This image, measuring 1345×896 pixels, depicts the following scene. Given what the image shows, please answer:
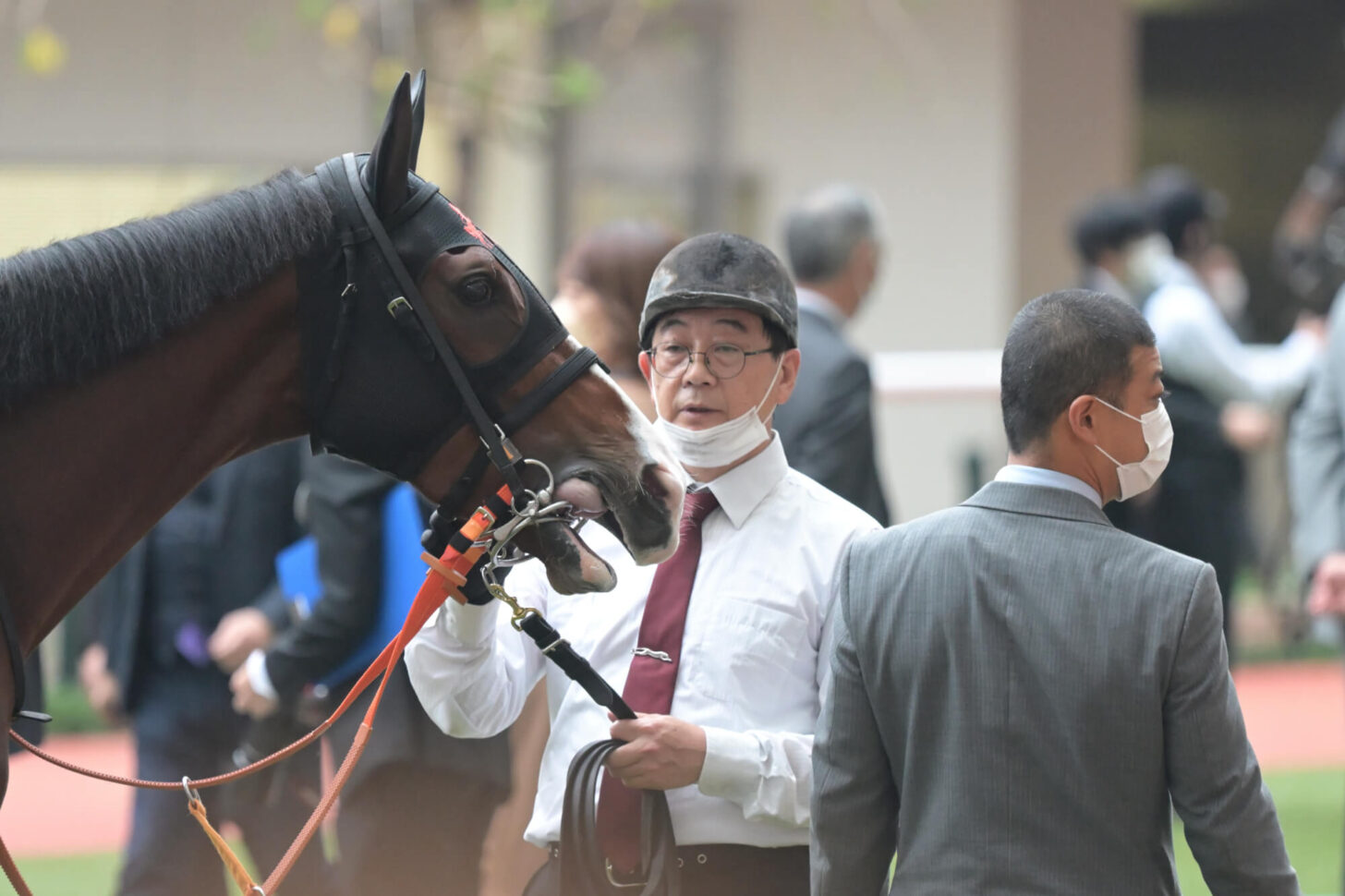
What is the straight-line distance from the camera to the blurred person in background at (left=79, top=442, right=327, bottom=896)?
13.3ft

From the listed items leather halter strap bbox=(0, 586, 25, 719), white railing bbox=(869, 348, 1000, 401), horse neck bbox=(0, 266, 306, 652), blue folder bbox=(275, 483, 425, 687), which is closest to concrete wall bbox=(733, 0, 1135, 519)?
white railing bbox=(869, 348, 1000, 401)

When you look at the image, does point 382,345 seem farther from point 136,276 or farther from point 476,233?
point 136,276

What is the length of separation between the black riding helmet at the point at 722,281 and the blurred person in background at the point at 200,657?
6.28 feet

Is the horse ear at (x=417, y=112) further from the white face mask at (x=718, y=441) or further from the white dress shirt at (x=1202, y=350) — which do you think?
the white dress shirt at (x=1202, y=350)

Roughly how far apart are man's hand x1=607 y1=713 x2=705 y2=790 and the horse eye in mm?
645

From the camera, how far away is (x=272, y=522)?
172 inches

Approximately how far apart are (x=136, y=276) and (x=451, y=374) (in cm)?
45

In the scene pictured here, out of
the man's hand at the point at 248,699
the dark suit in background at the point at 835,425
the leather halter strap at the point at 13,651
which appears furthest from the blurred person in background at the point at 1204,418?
the leather halter strap at the point at 13,651

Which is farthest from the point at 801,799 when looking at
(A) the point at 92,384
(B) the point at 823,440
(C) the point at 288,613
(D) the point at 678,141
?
(D) the point at 678,141

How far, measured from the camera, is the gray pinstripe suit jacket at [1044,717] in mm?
2098

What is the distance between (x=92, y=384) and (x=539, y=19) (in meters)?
6.04

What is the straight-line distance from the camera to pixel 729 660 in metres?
2.48

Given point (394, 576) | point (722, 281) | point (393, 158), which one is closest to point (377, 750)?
point (394, 576)

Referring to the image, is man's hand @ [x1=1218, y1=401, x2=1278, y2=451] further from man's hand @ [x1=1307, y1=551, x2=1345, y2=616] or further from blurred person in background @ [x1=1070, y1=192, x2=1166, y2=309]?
man's hand @ [x1=1307, y1=551, x2=1345, y2=616]
